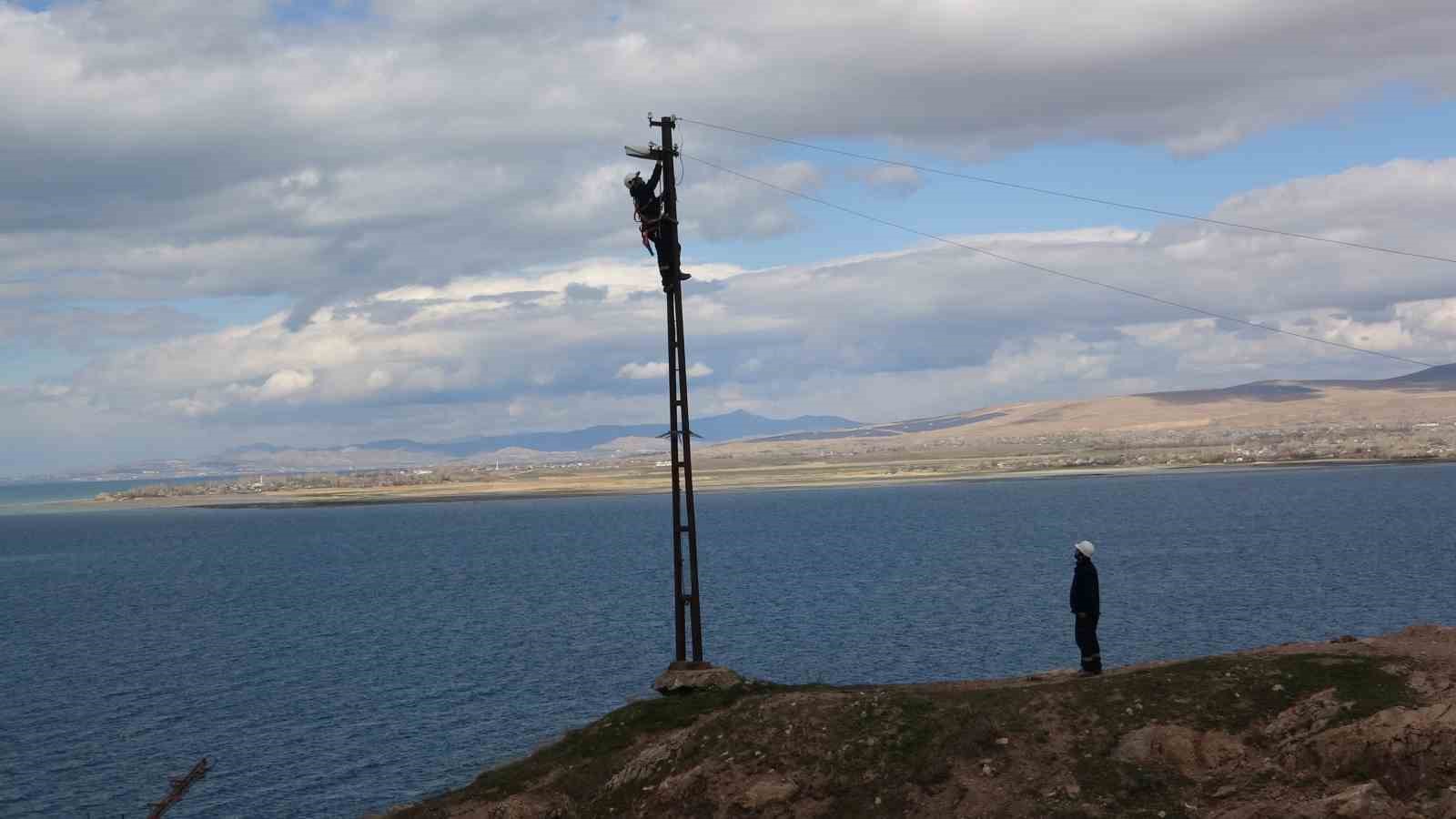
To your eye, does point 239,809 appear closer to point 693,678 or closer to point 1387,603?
point 693,678

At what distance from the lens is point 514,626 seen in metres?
59.9

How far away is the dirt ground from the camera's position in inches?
720

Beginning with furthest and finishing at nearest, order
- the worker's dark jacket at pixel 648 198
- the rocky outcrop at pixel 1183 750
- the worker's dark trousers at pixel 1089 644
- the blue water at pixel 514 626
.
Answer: the blue water at pixel 514 626, the worker's dark jacket at pixel 648 198, the worker's dark trousers at pixel 1089 644, the rocky outcrop at pixel 1183 750

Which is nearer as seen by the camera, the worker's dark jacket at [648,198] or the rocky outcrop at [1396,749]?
the rocky outcrop at [1396,749]

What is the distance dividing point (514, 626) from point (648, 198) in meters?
33.3

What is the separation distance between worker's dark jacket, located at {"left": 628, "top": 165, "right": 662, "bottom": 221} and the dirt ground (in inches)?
495

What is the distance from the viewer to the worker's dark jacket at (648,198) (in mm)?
31172

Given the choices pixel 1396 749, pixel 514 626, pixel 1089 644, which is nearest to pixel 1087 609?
pixel 1089 644

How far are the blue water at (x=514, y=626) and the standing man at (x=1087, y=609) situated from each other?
15.8 m

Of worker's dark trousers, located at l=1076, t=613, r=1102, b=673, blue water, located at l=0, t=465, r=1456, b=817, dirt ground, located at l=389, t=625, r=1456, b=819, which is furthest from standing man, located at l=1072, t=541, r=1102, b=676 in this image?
→ blue water, located at l=0, t=465, r=1456, b=817

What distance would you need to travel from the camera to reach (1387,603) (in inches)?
2178

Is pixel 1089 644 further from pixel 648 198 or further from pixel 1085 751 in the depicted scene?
pixel 648 198

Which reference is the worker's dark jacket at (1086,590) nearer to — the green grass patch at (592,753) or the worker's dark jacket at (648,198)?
the green grass patch at (592,753)

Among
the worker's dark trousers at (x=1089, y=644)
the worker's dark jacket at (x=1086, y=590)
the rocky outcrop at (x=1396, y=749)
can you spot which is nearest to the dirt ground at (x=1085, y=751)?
the rocky outcrop at (x=1396, y=749)
